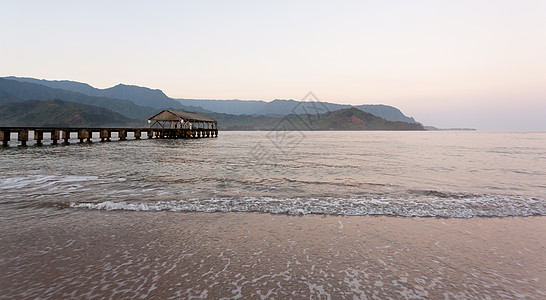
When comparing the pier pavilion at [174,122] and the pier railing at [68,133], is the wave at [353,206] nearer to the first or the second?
the pier railing at [68,133]

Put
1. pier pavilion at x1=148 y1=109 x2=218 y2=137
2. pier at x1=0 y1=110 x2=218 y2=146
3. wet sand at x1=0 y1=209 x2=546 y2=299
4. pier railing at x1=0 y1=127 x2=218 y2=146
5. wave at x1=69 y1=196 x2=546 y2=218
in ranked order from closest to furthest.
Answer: wet sand at x1=0 y1=209 x2=546 y2=299, wave at x1=69 y1=196 x2=546 y2=218, pier railing at x1=0 y1=127 x2=218 y2=146, pier at x1=0 y1=110 x2=218 y2=146, pier pavilion at x1=148 y1=109 x2=218 y2=137

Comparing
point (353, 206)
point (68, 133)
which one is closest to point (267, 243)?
point (353, 206)

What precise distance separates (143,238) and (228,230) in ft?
5.50

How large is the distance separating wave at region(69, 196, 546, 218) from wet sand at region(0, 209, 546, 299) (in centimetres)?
72

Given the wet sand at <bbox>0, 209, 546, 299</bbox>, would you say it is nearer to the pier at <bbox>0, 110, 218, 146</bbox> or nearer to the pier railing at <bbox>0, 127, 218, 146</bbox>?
the pier railing at <bbox>0, 127, 218, 146</bbox>

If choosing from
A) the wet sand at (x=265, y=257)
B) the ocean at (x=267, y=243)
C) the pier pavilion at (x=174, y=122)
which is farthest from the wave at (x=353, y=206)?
the pier pavilion at (x=174, y=122)

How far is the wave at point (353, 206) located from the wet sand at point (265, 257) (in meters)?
0.72

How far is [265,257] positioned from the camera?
4656 millimetres

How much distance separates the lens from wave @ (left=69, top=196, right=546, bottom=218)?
7660mm

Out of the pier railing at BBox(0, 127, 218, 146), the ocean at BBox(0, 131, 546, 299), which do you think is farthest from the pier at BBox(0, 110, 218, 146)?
the ocean at BBox(0, 131, 546, 299)

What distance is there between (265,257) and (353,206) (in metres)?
4.42

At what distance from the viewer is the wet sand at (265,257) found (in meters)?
3.68

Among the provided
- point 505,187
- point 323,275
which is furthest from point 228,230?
point 505,187

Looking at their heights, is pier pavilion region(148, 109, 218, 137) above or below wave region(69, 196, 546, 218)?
above
